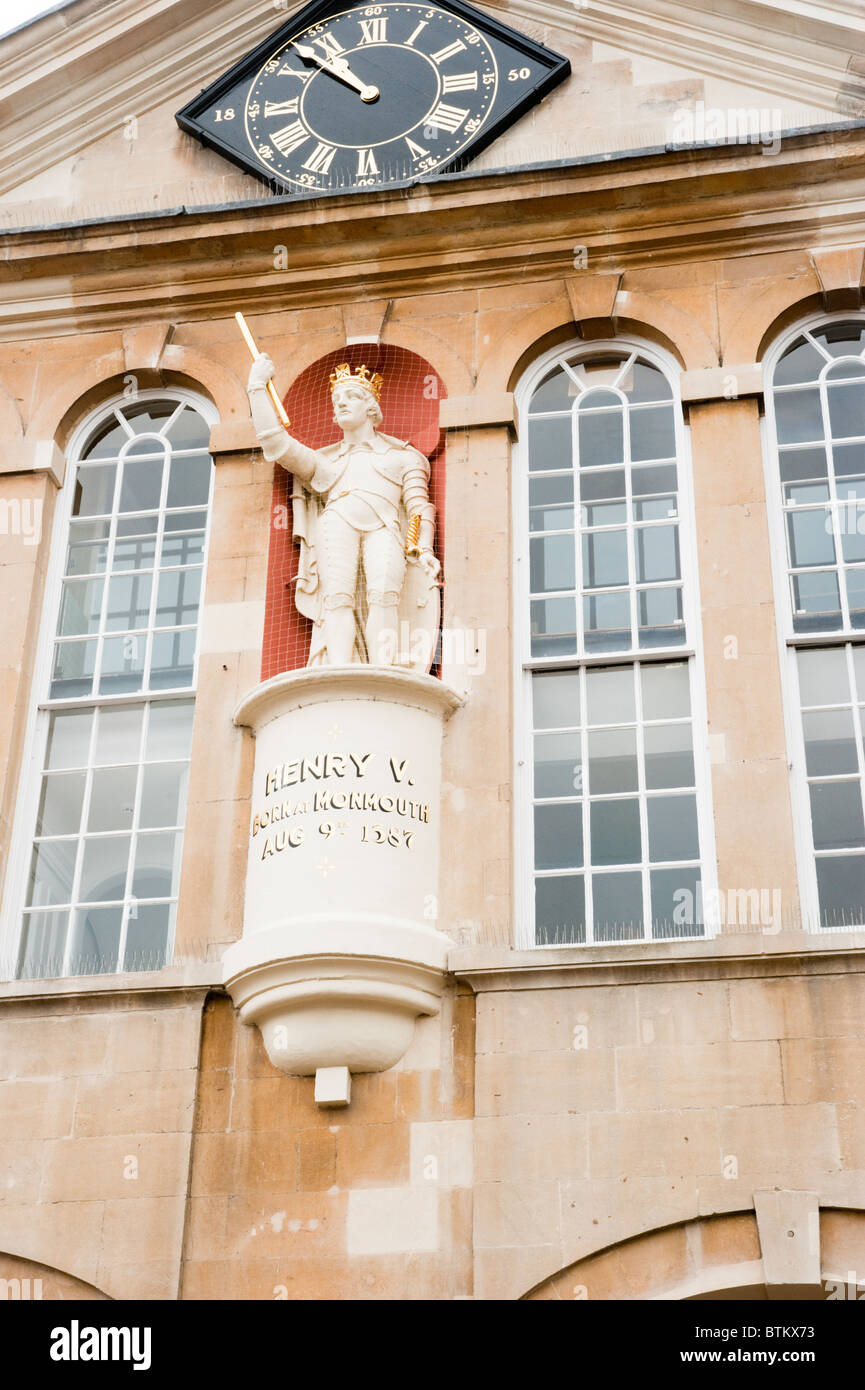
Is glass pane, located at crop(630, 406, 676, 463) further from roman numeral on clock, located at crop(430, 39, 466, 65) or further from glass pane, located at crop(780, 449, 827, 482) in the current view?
roman numeral on clock, located at crop(430, 39, 466, 65)

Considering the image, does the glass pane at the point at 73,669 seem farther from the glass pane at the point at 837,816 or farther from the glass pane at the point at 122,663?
the glass pane at the point at 837,816

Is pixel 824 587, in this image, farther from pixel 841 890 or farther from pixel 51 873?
pixel 51 873

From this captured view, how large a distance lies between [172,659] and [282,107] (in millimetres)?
4560

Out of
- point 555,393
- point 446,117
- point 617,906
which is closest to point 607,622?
point 555,393

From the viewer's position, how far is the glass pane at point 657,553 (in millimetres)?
12328

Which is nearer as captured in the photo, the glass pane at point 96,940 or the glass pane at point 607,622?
the glass pane at point 96,940

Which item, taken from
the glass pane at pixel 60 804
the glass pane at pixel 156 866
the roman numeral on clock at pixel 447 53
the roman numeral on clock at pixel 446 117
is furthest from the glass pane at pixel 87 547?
the roman numeral on clock at pixel 447 53

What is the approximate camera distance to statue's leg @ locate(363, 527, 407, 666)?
11.9 m

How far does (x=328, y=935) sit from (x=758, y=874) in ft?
8.11

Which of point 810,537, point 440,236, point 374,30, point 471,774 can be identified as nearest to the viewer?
point 471,774

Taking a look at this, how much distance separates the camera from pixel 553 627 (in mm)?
12336

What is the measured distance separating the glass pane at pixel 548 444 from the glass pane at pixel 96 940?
4.06 m

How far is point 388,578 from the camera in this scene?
12062mm

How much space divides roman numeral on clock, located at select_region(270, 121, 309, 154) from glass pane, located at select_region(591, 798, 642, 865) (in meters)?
5.74
